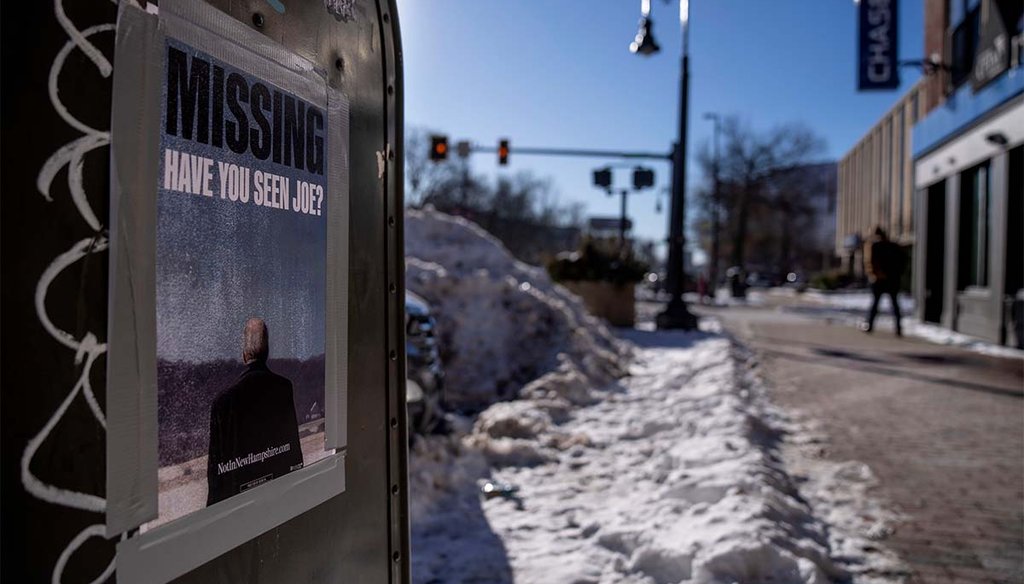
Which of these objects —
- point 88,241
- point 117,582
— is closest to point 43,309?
point 88,241

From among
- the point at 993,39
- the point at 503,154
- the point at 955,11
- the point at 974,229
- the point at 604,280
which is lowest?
the point at 604,280

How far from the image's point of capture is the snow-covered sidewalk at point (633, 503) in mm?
3355

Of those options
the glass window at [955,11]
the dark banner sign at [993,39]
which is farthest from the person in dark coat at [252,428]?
the glass window at [955,11]

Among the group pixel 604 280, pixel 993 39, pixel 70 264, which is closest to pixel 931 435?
pixel 70 264

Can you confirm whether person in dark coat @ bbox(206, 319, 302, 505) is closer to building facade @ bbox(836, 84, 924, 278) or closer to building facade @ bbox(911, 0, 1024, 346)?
building facade @ bbox(911, 0, 1024, 346)

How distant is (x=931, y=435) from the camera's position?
6.06 meters

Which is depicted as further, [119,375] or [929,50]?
[929,50]

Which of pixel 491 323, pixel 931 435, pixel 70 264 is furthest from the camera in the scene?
pixel 491 323

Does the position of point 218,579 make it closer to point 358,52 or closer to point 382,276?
point 382,276

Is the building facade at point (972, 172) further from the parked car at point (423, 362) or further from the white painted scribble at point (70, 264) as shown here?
the white painted scribble at point (70, 264)

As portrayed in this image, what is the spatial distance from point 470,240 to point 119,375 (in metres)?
9.24

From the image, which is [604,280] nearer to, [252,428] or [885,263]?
[885,263]

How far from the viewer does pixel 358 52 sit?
1838 millimetres

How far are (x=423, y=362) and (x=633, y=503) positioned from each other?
5.44 ft
